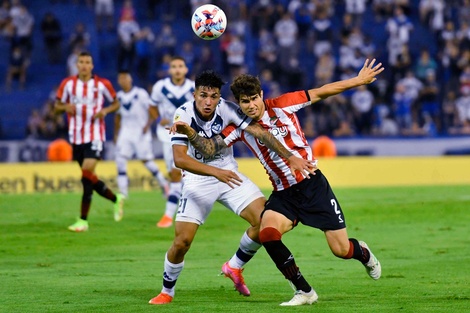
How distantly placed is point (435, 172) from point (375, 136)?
6.52 ft

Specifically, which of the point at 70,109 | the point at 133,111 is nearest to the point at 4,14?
the point at 133,111

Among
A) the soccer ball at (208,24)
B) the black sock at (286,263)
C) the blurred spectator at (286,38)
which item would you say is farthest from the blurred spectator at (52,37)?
the black sock at (286,263)

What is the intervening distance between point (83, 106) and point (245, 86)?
7106mm

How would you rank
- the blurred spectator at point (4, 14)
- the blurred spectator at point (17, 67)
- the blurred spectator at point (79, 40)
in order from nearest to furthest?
the blurred spectator at point (79, 40) → the blurred spectator at point (17, 67) → the blurred spectator at point (4, 14)

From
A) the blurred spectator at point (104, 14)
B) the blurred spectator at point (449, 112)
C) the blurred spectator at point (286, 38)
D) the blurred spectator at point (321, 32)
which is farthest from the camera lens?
the blurred spectator at point (104, 14)

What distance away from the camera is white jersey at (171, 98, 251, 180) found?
8922mm

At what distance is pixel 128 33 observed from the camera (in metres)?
28.4

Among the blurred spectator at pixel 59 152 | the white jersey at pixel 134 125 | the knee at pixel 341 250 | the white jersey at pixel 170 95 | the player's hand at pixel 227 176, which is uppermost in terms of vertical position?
the player's hand at pixel 227 176

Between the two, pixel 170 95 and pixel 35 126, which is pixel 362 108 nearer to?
pixel 35 126

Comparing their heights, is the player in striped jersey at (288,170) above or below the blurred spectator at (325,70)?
above

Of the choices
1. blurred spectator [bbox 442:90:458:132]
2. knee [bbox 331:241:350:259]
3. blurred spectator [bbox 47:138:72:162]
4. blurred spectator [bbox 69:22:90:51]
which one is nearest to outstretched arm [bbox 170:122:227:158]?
knee [bbox 331:241:350:259]

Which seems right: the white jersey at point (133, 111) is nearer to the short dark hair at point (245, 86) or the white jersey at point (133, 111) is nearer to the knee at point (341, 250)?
the short dark hair at point (245, 86)

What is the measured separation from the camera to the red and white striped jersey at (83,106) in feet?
49.8

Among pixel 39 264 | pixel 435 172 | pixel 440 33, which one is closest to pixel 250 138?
pixel 39 264
